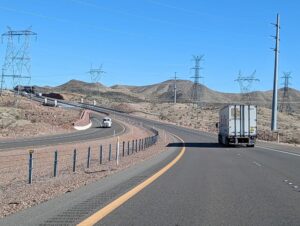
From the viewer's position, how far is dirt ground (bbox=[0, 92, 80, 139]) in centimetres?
6782

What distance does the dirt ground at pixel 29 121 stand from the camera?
223 feet

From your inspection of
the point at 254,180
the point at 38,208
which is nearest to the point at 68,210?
the point at 38,208

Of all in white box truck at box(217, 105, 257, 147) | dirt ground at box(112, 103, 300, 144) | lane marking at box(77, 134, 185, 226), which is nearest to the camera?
lane marking at box(77, 134, 185, 226)

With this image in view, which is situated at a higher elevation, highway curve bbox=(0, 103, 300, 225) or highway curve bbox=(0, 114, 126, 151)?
highway curve bbox=(0, 103, 300, 225)

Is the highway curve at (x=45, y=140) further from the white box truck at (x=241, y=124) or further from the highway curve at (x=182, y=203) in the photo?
the highway curve at (x=182, y=203)

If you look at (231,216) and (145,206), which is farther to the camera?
→ (145,206)

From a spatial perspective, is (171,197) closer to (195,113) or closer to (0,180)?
(0,180)

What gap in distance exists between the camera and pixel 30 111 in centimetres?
9044

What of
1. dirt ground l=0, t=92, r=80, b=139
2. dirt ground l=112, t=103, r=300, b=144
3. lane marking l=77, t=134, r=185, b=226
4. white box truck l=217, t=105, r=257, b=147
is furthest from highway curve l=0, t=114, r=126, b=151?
dirt ground l=112, t=103, r=300, b=144

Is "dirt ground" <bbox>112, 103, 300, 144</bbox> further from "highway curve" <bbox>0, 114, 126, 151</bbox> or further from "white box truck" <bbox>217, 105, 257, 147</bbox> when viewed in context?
"white box truck" <bbox>217, 105, 257, 147</bbox>

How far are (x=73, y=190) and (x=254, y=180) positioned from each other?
6.37 meters

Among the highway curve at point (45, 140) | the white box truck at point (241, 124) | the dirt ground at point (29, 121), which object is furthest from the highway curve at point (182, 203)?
the dirt ground at point (29, 121)

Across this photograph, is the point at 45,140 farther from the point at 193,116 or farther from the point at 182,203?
the point at 193,116

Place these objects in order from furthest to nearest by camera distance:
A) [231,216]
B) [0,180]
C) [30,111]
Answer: [30,111]
[0,180]
[231,216]
